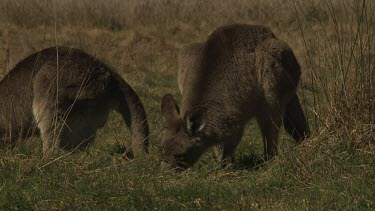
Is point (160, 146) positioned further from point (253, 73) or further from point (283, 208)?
point (283, 208)

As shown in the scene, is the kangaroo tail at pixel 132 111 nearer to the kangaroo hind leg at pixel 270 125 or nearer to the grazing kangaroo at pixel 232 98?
the grazing kangaroo at pixel 232 98

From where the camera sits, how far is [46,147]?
21.4ft

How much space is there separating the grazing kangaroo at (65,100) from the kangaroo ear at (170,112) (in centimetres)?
24

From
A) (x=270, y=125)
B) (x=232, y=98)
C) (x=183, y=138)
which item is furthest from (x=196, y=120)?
(x=270, y=125)

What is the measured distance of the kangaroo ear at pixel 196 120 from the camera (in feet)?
22.0

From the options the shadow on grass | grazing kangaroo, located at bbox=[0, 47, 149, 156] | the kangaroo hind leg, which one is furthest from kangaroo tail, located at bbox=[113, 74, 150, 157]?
the kangaroo hind leg

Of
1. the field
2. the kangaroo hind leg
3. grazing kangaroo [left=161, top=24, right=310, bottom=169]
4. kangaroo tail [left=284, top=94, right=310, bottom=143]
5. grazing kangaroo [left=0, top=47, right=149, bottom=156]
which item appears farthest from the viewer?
kangaroo tail [left=284, top=94, right=310, bottom=143]

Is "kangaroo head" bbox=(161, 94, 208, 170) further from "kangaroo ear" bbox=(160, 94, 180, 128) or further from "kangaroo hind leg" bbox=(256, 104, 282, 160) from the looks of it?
"kangaroo hind leg" bbox=(256, 104, 282, 160)

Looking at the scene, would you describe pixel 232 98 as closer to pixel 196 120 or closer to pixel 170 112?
pixel 196 120

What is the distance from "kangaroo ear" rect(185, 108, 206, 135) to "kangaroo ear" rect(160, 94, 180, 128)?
17 cm

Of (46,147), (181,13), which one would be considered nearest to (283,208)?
(46,147)

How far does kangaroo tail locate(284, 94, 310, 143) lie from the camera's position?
288 inches

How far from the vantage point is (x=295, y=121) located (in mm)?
7363

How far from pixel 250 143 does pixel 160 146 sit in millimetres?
1782
